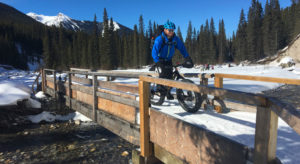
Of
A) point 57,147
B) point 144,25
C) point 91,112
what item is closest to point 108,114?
point 91,112

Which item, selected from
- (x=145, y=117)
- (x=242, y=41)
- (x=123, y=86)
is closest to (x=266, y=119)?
(x=145, y=117)

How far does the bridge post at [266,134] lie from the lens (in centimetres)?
164

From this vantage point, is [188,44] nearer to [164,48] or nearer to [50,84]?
[50,84]

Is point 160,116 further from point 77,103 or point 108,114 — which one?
point 77,103

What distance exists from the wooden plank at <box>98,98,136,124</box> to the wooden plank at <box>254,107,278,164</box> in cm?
305

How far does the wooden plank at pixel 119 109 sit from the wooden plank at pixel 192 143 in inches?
44.6

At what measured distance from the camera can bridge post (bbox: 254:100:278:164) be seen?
1640mm

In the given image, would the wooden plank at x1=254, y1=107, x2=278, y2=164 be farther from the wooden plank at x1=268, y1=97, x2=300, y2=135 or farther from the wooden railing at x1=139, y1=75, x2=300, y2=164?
the wooden plank at x1=268, y1=97, x2=300, y2=135

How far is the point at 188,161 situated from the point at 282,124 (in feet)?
8.67

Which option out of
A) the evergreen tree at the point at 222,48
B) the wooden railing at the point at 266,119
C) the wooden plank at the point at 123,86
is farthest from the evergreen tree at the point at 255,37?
the wooden railing at the point at 266,119

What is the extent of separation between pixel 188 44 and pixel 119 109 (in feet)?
287

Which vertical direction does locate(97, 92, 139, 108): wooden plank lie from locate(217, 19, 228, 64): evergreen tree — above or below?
below

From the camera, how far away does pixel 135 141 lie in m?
4.38

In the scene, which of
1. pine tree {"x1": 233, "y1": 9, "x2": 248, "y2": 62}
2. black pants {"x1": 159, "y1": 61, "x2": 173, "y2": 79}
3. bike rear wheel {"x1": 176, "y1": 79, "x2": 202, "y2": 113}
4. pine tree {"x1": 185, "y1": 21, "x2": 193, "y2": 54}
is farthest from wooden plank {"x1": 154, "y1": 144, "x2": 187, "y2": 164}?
pine tree {"x1": 185, "y1": 21, "x2": 193, "y2": 54}
